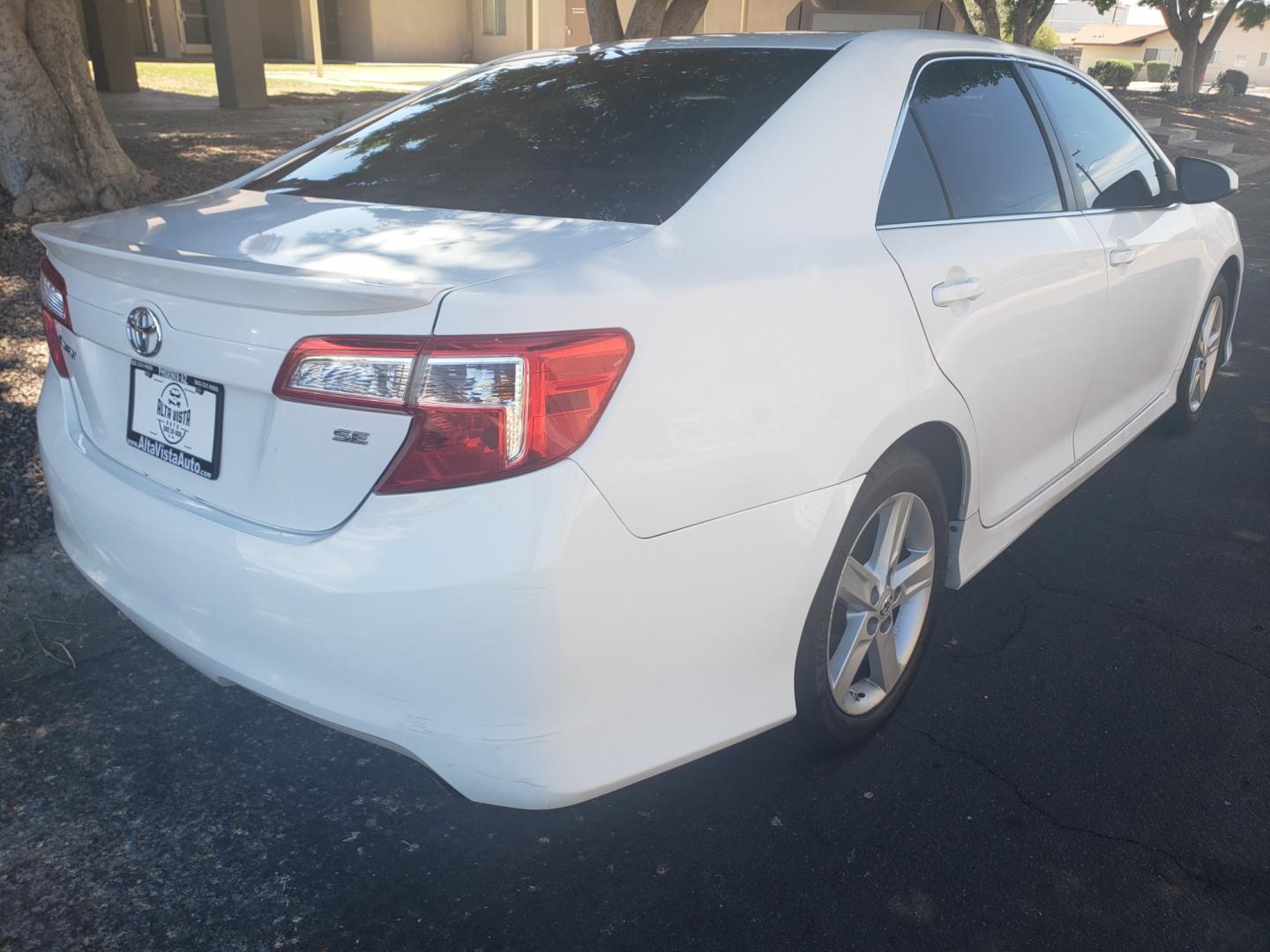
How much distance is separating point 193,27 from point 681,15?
20821mm

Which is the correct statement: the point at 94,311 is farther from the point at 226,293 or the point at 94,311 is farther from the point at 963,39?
the point at 963,39

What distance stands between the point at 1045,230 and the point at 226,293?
2299 mm

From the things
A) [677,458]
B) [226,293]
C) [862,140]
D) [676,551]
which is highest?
[862,140]

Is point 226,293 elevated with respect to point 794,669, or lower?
elevated

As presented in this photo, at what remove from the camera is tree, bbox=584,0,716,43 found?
28.7 ft

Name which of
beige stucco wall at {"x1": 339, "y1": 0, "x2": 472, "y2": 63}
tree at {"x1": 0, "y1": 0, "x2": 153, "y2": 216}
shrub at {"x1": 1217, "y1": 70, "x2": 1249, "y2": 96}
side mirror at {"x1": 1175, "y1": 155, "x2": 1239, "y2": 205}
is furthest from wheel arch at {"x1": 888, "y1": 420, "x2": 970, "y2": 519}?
shrub at {"x1": 1217, "y1": 70, "x2": 1249, "y2": 96}

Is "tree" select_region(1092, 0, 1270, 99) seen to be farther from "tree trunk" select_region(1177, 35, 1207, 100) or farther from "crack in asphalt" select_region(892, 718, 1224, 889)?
"crack in asphalt" select_region(892, 718, 1224, 889)

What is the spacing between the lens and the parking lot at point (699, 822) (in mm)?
→ 2215

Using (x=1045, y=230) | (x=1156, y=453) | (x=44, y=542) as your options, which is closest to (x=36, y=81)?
(x=44, y=542)

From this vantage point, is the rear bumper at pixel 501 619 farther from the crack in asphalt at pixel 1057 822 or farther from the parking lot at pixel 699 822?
the crack in asphalt at pixel 1057 822

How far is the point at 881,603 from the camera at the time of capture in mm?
2666

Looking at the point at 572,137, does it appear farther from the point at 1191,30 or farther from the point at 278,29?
the point at 1191,30

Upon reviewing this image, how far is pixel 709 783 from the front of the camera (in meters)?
2.66

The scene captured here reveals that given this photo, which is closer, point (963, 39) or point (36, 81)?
point (963, 39)
